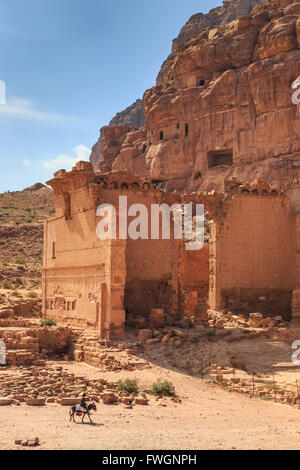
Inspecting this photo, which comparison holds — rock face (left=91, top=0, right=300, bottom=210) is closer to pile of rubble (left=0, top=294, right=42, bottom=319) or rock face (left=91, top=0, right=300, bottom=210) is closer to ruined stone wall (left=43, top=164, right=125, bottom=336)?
pile of rubble (left=0, top=294, right=42, bottom=319)

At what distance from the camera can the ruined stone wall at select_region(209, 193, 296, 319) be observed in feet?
65.7

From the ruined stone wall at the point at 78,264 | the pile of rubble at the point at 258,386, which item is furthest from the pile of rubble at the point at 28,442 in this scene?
the ruined stone wall at the point at 78,264

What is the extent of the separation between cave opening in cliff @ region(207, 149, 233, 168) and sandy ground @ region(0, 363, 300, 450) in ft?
119

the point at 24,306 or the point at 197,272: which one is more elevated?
the point at 197,272

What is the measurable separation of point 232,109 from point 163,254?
29.2 m

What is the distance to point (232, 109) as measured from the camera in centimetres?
4509

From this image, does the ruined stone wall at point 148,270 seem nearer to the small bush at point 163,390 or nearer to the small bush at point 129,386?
the small bush at point 129,386

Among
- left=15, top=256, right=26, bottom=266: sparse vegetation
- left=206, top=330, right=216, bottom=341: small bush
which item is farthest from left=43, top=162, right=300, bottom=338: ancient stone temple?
left=15, top=256, right=26, bottom=266: sparse vegetation

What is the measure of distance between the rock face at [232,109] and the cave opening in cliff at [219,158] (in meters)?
0.09

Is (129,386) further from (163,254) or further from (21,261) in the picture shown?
(21,261)

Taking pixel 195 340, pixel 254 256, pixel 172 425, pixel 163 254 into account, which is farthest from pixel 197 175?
pixel 172 425

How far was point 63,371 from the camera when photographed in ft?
45.6

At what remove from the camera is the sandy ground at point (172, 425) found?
8.35 meters
